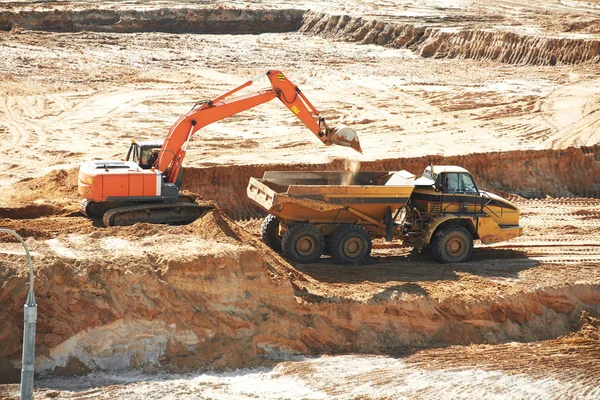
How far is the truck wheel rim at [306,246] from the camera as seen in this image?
1722 centimetres

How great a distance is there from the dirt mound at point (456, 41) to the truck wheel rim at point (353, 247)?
755 inches

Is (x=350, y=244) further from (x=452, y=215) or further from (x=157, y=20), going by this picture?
(x=157, y=20)

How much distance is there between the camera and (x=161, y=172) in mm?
17328

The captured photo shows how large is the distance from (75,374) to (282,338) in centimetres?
332

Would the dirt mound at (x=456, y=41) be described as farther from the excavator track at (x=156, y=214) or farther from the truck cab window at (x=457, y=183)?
the excavator track at (x=156, y=214)

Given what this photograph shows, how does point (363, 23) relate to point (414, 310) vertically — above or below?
above

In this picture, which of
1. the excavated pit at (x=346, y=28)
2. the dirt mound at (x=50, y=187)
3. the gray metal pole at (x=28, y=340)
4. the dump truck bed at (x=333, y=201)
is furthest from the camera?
the excavated pit at (x=346, y=28)

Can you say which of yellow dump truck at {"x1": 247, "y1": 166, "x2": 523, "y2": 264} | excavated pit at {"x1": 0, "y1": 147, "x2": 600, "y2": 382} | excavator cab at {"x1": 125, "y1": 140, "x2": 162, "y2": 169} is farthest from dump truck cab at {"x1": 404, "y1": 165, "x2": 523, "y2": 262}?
excavator cab at {"x1": 125, "y1": 140, "x2": 162, "y2": 169}

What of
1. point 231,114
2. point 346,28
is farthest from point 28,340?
point 346,28

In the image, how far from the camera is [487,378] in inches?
543

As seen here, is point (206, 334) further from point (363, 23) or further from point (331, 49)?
point (363, 23)

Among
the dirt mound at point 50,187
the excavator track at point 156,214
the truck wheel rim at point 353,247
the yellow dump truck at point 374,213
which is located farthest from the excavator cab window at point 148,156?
the truck wheel rim at point 353,247

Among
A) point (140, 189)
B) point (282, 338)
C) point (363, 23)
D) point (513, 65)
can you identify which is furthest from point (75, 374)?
point (363, 23)

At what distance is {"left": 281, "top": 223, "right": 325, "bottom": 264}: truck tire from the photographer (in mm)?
17094
